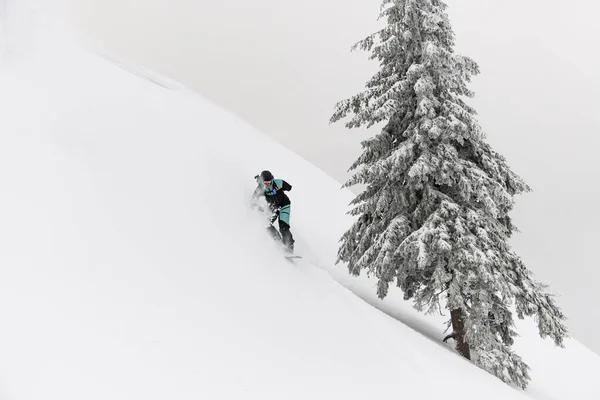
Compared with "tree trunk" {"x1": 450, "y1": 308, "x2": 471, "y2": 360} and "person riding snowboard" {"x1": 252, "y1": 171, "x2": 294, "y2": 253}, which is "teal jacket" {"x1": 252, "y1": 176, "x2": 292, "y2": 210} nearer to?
"person riding snowboard" {"x1": 252, "y1": 171, "x2": 294, "y2": 253}

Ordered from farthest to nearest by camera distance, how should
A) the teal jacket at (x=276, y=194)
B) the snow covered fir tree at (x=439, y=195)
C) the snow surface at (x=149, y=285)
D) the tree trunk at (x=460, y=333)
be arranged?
the tree trunk at (x=460, y=333) → the snow covered fir tree at (x=439, y=195) → the teal jacket at (x=276, y=194) → the snow surface at (x=149, y=285)

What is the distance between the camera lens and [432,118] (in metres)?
12.3

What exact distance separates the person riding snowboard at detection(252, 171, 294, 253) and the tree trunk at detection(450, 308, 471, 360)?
17.5 ft

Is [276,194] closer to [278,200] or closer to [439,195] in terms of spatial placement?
[278,200]

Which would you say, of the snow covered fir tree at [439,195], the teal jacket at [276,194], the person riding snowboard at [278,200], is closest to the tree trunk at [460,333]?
the snow covered fir tree at [439,195]

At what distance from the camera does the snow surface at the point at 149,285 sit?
5688 mm

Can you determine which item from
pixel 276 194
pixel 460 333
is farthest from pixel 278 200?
pixel 460 333

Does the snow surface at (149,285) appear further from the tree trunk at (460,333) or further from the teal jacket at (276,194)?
the tree trunk at (460,333)

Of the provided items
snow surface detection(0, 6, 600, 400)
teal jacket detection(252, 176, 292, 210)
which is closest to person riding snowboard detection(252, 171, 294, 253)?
teal jacket detection(252, 176, 292, 210)

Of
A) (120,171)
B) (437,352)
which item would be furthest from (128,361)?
(437,352)

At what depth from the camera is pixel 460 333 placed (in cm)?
1303

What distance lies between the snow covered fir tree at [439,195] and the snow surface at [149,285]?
1826mm

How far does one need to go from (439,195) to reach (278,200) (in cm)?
440

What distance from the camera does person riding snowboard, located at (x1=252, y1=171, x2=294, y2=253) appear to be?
10969 millimetres
